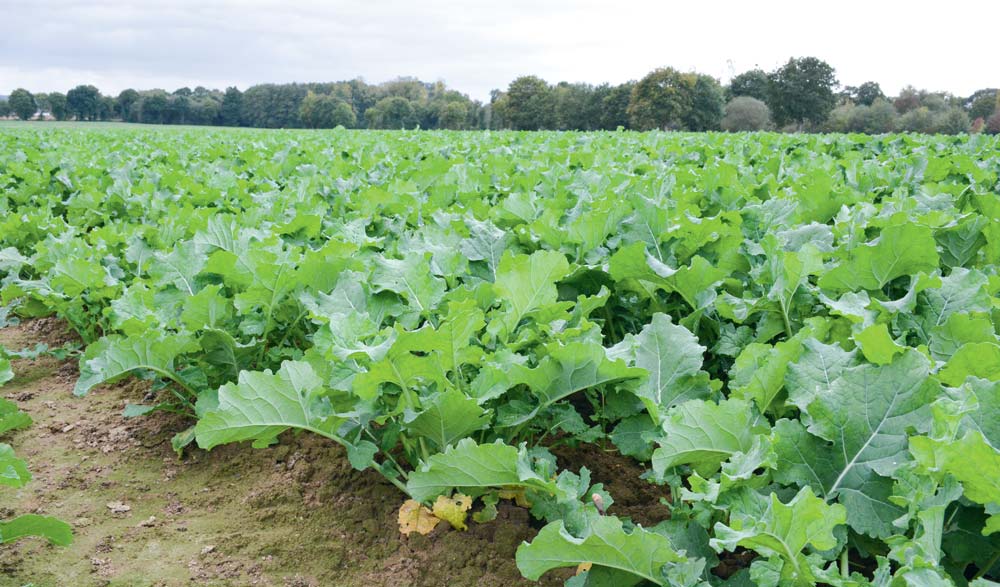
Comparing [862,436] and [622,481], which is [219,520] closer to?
[622,481]

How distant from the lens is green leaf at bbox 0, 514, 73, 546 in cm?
204

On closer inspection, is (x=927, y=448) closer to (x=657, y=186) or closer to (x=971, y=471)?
(x=971, y=471)

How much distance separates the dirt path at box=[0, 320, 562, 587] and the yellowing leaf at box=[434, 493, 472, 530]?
0.13ft

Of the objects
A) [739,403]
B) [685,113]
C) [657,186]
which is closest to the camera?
[739,403]

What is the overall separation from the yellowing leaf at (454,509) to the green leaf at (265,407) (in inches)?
17.9

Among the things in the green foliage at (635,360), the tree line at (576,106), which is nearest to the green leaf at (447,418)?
the green foliage at (635,360)

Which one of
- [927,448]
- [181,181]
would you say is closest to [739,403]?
[927,448]

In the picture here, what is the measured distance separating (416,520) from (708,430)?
115cm

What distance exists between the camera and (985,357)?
174 cm

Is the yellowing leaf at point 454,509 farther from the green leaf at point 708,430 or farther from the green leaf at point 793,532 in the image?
the green leaf at point 793,532

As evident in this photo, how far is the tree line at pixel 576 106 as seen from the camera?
201ft

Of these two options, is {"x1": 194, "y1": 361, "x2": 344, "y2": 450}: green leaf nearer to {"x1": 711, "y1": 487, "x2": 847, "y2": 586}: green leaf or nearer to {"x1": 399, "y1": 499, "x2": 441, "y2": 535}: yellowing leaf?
{"x1": 399, "y1": 499, "x2": 441, "y2": 535}: yellowing leaf

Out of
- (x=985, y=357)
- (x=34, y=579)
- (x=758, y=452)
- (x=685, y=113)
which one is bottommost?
(x=34, y=579)

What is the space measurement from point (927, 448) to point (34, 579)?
2683 mm
